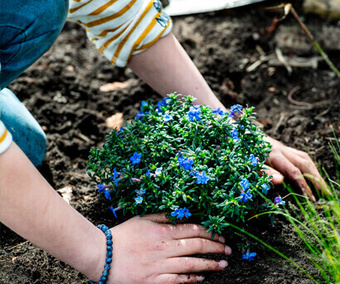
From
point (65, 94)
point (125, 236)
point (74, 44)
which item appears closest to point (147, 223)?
point (125, 236)

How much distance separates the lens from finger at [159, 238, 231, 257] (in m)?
1.89

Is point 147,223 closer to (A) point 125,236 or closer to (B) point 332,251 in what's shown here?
(A) point 125,236

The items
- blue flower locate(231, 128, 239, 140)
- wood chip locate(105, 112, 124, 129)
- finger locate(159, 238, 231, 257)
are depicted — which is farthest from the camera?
wood chip locate(105, 112, 124, 129)

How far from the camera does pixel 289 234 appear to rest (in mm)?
2092

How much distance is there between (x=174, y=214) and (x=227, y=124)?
0.51 meters

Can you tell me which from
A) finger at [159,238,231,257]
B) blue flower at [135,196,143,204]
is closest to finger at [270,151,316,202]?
finger at [159,238,231,257]

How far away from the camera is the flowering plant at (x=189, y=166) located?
1826mm

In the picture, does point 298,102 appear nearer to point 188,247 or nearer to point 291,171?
point 291,171

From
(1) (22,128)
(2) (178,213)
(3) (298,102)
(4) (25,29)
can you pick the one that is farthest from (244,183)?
(3) (298,102)

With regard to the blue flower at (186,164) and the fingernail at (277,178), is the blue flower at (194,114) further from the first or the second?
the fingernail at (277,178)

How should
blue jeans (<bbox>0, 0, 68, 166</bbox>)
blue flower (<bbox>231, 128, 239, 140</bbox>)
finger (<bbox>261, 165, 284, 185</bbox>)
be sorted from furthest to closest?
finger (<bbox>261, 165, 284, 185</bbox>) → blue flower (<bbox>231, 128, 239, 140</bbox>) → blue jeans (<bbox>0, 0, 68, 166</bbox>)

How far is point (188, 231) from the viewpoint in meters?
1.93

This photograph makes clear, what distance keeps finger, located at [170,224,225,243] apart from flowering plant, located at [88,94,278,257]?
42 mm

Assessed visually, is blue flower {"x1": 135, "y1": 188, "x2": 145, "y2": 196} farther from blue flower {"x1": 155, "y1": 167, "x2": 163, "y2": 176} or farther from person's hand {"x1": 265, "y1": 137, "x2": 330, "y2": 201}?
person's hand {"x1": 265, "y1": 137, "x2": 330, "y2": 201}
